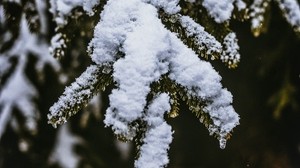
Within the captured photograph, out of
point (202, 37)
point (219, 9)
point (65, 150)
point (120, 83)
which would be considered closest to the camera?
point (120, 83)

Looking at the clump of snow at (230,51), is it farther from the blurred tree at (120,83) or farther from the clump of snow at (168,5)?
the clump of snow at (168,5)

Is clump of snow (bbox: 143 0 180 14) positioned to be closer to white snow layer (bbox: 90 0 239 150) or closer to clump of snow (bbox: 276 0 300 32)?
white snow layer (bbox: 90 0 239 150)

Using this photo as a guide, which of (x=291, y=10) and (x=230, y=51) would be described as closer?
(x=230, y=51)

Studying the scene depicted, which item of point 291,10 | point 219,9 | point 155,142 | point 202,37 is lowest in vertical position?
point 155,142

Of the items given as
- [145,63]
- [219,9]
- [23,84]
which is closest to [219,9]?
[219,9]

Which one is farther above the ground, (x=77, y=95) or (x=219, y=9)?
(x=219, y=9)

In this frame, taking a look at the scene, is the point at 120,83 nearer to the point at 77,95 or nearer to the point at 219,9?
the point at 77,95

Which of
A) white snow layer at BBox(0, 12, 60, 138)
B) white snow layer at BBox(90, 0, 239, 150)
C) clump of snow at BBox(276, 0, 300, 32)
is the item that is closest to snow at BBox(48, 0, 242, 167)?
white snow layer at BBox(90, 0, 239, 150)
